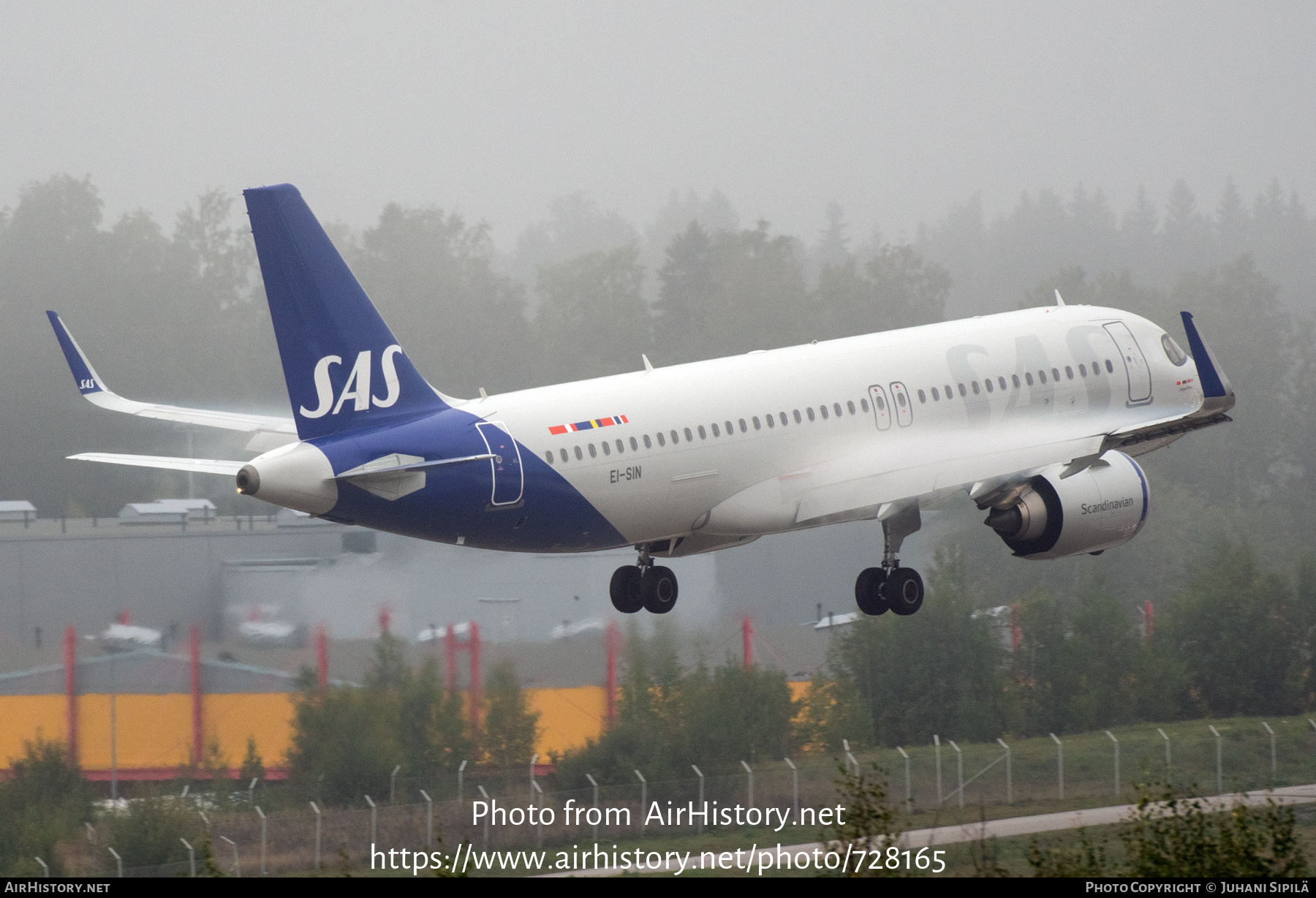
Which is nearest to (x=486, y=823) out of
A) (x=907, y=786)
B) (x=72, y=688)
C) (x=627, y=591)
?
(x=72, y=688)

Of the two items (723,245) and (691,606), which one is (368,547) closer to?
(691,606)

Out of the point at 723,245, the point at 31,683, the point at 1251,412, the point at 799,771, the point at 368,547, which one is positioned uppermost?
the point at 723,245

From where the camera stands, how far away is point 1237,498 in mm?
139500

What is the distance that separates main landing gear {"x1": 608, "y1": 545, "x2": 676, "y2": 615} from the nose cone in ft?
31.0

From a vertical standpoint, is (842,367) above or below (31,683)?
above

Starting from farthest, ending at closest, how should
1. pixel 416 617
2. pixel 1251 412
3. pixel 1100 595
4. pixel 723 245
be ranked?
1. pixel 723 245
2. pixel 1251 412
3. pixel 1100 595
4. pixel 416 617

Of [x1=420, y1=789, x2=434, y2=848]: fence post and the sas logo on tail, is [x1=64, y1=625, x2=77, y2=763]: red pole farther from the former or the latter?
the sas logo on tail

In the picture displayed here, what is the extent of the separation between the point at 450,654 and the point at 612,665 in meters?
6.70

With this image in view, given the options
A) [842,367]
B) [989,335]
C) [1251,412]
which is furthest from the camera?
[1251,412]

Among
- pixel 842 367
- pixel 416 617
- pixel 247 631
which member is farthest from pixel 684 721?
pixel 842 367

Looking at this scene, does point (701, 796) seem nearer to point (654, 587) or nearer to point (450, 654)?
point (450, 654)

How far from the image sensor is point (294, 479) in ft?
110

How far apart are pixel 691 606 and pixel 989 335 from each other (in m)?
31.4

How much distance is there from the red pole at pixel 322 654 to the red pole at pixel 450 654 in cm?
457
